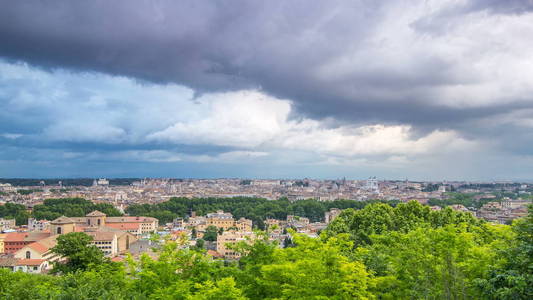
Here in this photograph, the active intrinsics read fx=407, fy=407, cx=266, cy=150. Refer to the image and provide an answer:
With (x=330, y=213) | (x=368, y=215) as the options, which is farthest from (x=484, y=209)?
(x=368, y=215)

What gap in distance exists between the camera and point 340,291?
911 cm

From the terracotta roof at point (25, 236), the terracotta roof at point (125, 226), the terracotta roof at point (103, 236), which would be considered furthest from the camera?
Result: the terracotta roof at point (125, 226)

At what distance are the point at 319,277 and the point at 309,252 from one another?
0.98 metres

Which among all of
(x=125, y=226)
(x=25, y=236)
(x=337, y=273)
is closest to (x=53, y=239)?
(x=25, y=236)

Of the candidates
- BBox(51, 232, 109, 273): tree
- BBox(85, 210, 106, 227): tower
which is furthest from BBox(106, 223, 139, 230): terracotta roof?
BBox(51, 232, 109, 273): tree

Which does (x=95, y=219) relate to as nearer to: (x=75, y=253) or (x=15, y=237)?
(x=15, y=237)

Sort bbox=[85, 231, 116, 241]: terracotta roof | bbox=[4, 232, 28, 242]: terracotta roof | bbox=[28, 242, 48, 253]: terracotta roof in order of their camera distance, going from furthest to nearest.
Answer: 1. bbox=[4, 232, 28, 242]: terracotta roof
2. bbox=[85, 231, 116, 241]: terracotta roof
3. bbox=[28, 242, 48, 253]: terracotta roof

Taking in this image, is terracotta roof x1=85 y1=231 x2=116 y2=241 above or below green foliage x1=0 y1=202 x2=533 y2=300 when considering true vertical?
below

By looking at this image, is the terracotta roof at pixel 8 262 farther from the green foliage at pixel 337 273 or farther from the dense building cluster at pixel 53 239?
the green foliage at pixel 337 273

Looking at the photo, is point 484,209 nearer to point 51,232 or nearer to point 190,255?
point 51,232

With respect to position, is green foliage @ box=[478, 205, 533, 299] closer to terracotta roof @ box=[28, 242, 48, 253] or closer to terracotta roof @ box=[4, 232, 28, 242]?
terracotta roof @ box=[28, 242, 48, 253]

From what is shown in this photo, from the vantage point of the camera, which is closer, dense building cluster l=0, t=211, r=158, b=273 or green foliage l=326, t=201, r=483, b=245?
green foliage l=326, t=201, r=483, b=245

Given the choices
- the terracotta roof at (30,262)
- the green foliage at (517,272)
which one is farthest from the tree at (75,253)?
the green foliage at (517,272)

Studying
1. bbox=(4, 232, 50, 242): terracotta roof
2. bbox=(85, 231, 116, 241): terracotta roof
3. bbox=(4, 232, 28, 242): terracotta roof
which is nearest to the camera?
bbox=(85, 231, 116, 241): terracotta roof
